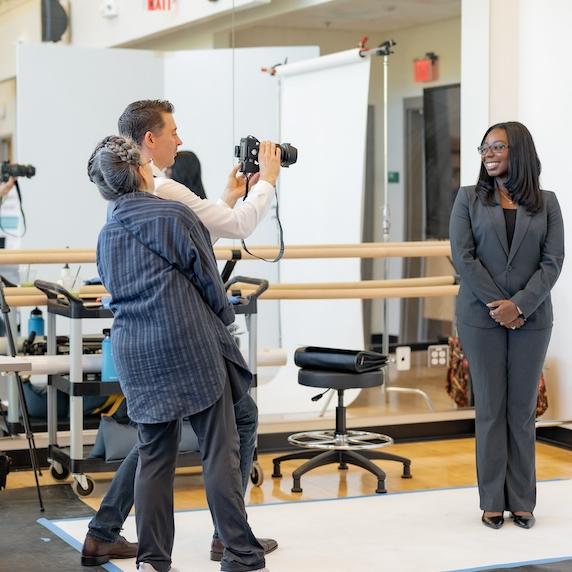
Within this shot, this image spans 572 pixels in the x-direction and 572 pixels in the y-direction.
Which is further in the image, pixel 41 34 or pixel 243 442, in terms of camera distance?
pixel 41 34

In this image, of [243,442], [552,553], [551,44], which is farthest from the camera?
[551,44]

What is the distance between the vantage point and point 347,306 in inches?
253

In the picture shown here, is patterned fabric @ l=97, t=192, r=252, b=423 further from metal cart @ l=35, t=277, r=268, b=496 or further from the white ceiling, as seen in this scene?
the white ceiling

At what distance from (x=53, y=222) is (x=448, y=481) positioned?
214 centimetres

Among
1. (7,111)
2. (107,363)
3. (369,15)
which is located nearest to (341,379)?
(107,363)

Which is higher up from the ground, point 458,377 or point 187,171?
point 187,171

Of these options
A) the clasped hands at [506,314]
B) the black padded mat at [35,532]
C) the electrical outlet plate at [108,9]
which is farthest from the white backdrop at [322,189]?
the clasped hands at [506,314]

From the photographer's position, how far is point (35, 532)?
4.29 metres

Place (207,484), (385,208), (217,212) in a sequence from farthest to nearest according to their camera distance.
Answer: (385,208) → (217,212) → (207,484)

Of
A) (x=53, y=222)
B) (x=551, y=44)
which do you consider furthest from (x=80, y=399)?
(x=551, y=44)

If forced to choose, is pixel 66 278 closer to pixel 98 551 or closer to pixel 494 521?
pixel 98 551

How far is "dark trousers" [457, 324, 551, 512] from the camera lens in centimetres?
431

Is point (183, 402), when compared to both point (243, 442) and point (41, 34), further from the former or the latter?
point (41, 34)

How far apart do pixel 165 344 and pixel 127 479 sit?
1.91 ft
